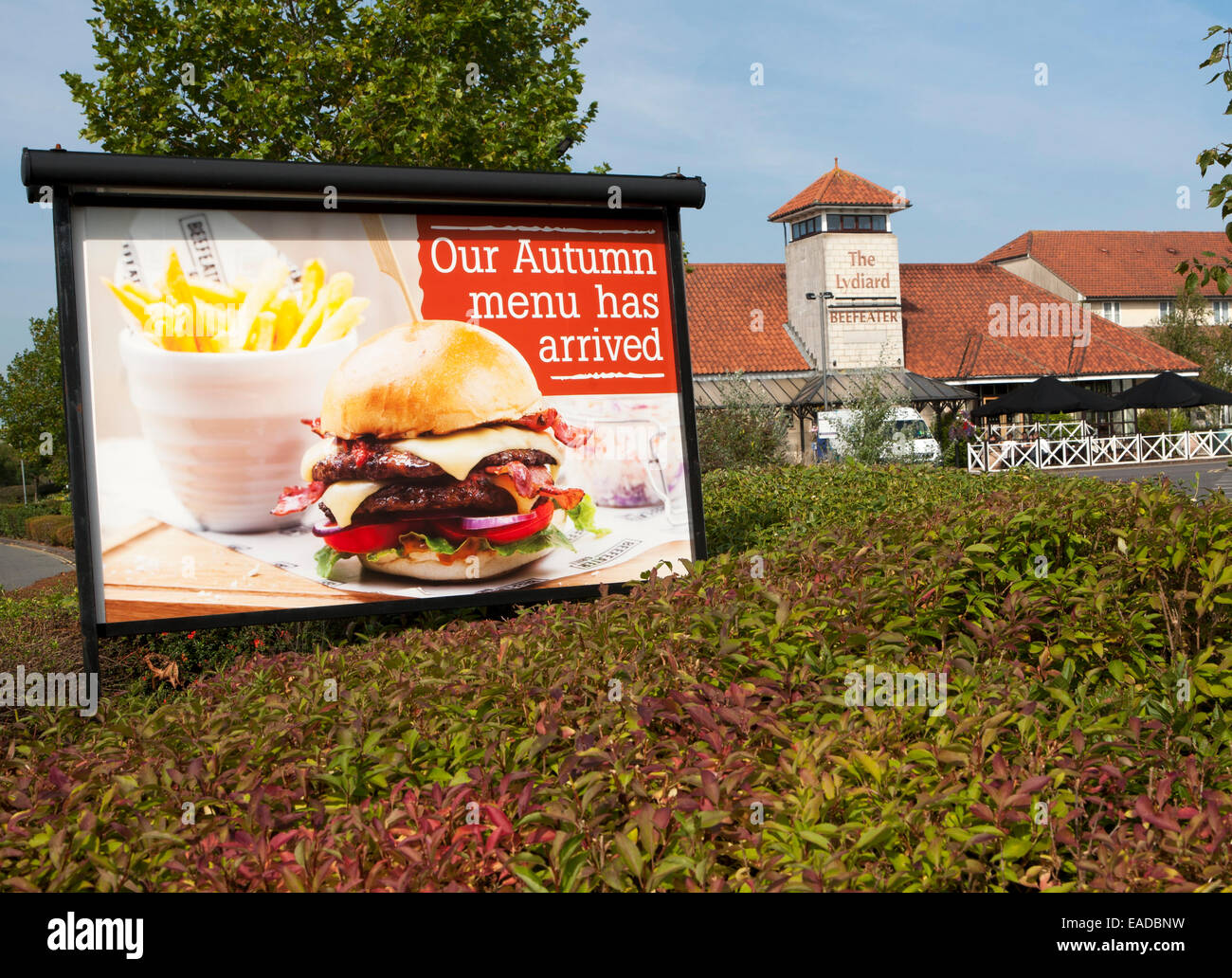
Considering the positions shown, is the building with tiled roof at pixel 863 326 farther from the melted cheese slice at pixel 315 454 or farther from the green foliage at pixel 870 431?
the melted cheese slice at pixel 315 454

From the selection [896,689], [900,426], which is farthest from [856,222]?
[896,689]

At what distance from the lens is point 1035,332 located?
138ft

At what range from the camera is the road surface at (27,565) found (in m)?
23.8

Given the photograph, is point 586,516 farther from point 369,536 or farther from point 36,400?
point 36,400

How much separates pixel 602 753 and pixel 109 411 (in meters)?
4.24

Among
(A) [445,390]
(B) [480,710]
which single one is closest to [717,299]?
(A) [445,390]

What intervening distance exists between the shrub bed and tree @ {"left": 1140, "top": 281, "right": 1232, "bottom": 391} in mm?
52619

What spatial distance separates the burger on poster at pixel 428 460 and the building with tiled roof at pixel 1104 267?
191 feet

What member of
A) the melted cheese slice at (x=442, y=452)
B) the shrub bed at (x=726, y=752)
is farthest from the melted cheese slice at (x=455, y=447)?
the shrub bed at (x=726, y=752)

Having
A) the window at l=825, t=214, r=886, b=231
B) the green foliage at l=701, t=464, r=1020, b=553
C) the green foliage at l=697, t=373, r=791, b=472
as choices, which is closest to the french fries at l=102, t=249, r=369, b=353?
the green foliage at l=701, t=464, r=1020, b=553

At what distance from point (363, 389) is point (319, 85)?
1072 centimetres
